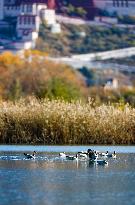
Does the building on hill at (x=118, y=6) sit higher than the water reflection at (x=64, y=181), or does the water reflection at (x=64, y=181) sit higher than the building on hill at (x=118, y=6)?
the building on hill at (x=118, y=6)

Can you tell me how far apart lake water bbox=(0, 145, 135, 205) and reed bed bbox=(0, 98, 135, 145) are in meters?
3.33

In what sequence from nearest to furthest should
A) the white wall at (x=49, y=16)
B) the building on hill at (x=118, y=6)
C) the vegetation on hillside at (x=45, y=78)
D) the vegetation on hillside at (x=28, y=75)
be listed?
the vegetation on hillside at (x=45, y=78) → the vegetation on hillside at (x=28, y=75) → the white wall at (x=49, y=16) → the building on hill at (x=118, y=6)

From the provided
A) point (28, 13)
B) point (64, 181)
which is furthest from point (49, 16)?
point (64, 181)

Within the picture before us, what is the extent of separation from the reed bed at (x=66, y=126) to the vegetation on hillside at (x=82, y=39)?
9967 cm

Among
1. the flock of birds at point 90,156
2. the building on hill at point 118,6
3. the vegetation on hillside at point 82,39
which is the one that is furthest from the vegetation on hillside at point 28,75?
the flock of birds at point 90,156

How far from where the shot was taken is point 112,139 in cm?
3691

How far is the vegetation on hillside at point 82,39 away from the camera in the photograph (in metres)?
142

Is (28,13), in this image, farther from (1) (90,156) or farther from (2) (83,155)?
(1) (90,156)

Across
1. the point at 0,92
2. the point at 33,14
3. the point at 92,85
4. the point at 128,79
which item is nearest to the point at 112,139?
the point at 0,92

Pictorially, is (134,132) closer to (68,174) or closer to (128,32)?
(68,174)

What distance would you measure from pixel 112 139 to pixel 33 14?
365 feet

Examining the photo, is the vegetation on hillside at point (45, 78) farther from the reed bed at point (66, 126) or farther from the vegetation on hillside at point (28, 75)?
the reed bed at point (66, 126)

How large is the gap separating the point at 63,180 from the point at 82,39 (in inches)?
4782

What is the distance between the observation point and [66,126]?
121 ft
